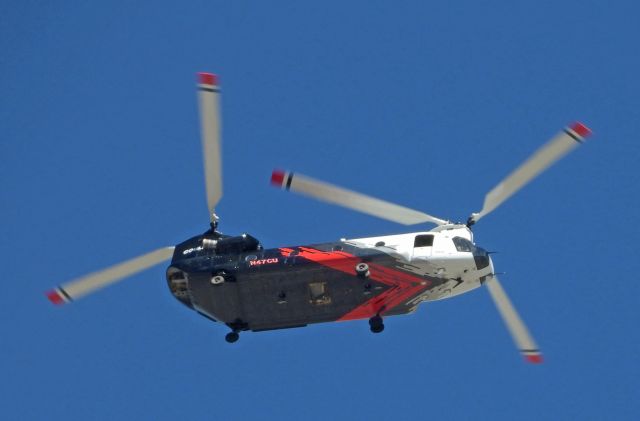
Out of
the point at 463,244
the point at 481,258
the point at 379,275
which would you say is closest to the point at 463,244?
the point at 463,244

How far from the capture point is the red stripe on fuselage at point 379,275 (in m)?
35.8

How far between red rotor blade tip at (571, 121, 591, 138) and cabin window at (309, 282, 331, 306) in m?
7.68

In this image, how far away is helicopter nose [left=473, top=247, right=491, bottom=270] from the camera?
35.5 metres

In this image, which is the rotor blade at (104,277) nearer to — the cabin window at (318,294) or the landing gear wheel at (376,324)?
the cabin window at (318,294)

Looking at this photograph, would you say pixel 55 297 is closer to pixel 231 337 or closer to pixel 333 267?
pixel 231 337

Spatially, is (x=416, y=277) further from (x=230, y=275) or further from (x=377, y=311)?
(x=230, y=275)

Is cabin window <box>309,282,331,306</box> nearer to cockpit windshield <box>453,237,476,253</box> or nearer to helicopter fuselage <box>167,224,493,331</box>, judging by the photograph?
helicopter fuselage <box>167,224,493,331</box>

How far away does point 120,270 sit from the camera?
124 feet

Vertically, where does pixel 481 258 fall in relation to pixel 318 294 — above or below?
below

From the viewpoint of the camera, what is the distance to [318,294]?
3625cm

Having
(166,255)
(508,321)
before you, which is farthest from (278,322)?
(508,321)

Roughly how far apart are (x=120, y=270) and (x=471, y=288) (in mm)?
9738

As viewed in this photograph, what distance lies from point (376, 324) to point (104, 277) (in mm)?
7810

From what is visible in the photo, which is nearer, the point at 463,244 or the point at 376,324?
the point at 463,244
